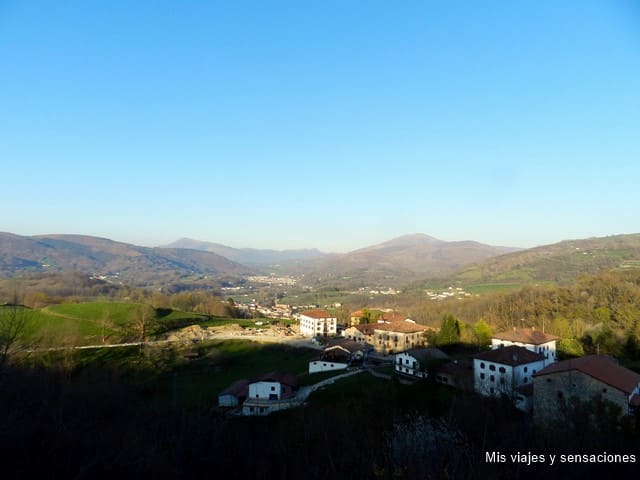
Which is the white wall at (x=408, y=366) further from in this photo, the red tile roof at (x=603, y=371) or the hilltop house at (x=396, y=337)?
the red tile roof at (x=603, y=371)

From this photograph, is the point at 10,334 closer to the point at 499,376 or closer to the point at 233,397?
the point at 233,397

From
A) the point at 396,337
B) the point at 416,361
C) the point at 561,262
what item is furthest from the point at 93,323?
the point at 561,262

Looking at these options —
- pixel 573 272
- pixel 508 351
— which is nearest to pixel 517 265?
pixel 573 272

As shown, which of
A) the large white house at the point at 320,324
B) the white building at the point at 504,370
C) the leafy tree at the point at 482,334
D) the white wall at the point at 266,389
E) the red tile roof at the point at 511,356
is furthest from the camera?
the large white house at the point at 320,324

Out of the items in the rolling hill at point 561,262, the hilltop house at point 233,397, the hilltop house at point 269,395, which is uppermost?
the rolling hill at point 561,262

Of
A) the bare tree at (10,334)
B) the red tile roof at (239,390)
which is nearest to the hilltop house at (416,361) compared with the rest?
the red tile roof at (239,390)

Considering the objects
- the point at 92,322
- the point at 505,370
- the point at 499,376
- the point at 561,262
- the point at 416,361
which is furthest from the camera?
the point at 561,262

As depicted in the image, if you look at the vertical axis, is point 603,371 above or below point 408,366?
above
